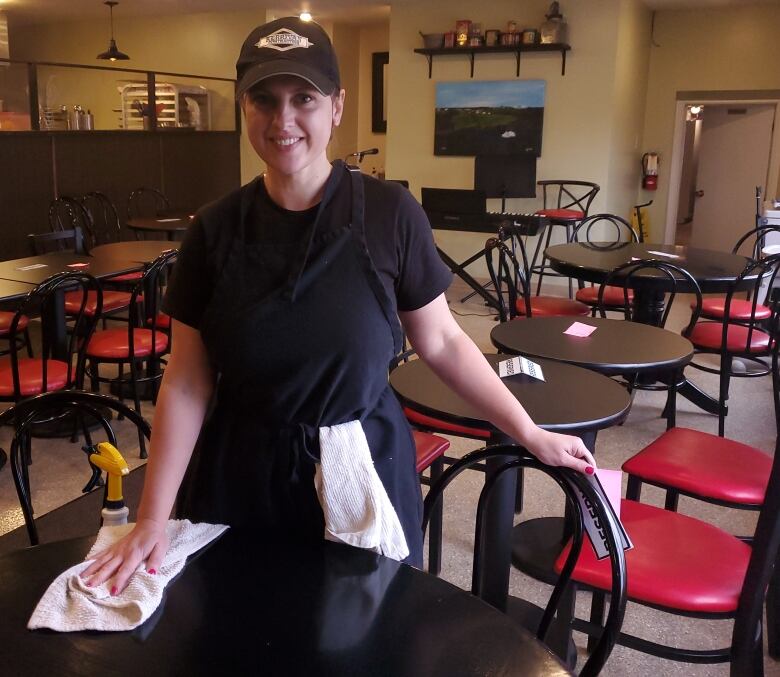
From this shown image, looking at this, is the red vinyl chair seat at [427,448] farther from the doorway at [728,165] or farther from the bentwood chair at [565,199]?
the doorway at [728,165]

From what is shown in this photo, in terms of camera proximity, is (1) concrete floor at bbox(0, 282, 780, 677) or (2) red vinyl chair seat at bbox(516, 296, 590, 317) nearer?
(1) concrete floor at bbox(0, 282, 780, 677)

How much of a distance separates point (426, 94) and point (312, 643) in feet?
23.5

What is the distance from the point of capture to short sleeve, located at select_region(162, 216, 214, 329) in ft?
3.96

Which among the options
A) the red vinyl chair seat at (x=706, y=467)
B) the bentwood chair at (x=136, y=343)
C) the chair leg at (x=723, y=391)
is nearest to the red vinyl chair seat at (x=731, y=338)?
the chair leg at (x=723, y=391)

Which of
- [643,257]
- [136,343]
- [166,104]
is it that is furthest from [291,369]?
[166,104]

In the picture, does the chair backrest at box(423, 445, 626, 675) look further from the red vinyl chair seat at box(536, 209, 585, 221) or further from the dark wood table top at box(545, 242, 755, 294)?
the red vinyl chair seat at box(536, 209, 585, 221)

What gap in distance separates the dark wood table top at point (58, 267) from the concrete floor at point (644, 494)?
27.8 inches

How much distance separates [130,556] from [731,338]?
339cm

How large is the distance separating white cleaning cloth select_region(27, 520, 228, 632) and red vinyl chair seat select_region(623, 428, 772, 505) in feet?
4.71

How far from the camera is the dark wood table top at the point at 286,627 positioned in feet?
3.01

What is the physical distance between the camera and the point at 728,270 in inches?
153

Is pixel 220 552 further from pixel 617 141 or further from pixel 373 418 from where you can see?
pixel 617 141

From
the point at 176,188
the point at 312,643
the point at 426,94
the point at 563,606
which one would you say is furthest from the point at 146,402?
the point at 426,94

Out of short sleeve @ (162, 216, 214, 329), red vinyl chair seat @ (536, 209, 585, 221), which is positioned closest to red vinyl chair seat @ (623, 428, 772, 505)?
short sleeve @ (162, 216, 214, 329)
